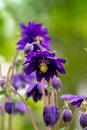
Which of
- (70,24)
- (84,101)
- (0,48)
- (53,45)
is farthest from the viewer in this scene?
(70,24)

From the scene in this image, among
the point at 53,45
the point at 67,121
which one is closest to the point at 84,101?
the point at 67,121

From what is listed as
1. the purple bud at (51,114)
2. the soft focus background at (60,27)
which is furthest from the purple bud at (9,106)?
the soft focus background at (60,27)

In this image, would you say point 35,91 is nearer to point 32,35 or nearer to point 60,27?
point 32,35

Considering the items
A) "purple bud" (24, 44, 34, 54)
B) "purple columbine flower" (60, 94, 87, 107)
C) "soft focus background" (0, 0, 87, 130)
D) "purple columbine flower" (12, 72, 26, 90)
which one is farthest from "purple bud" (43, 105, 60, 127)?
"soft focus background" (0, 0, 87, 130)

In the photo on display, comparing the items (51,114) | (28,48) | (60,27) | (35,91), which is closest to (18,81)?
(35,91)

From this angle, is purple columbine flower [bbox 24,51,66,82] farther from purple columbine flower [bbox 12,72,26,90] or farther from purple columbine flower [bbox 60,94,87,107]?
purple columbine flower [bbox 12,72,26,90]

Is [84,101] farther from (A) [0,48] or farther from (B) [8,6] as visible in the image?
(B) [8,6]
